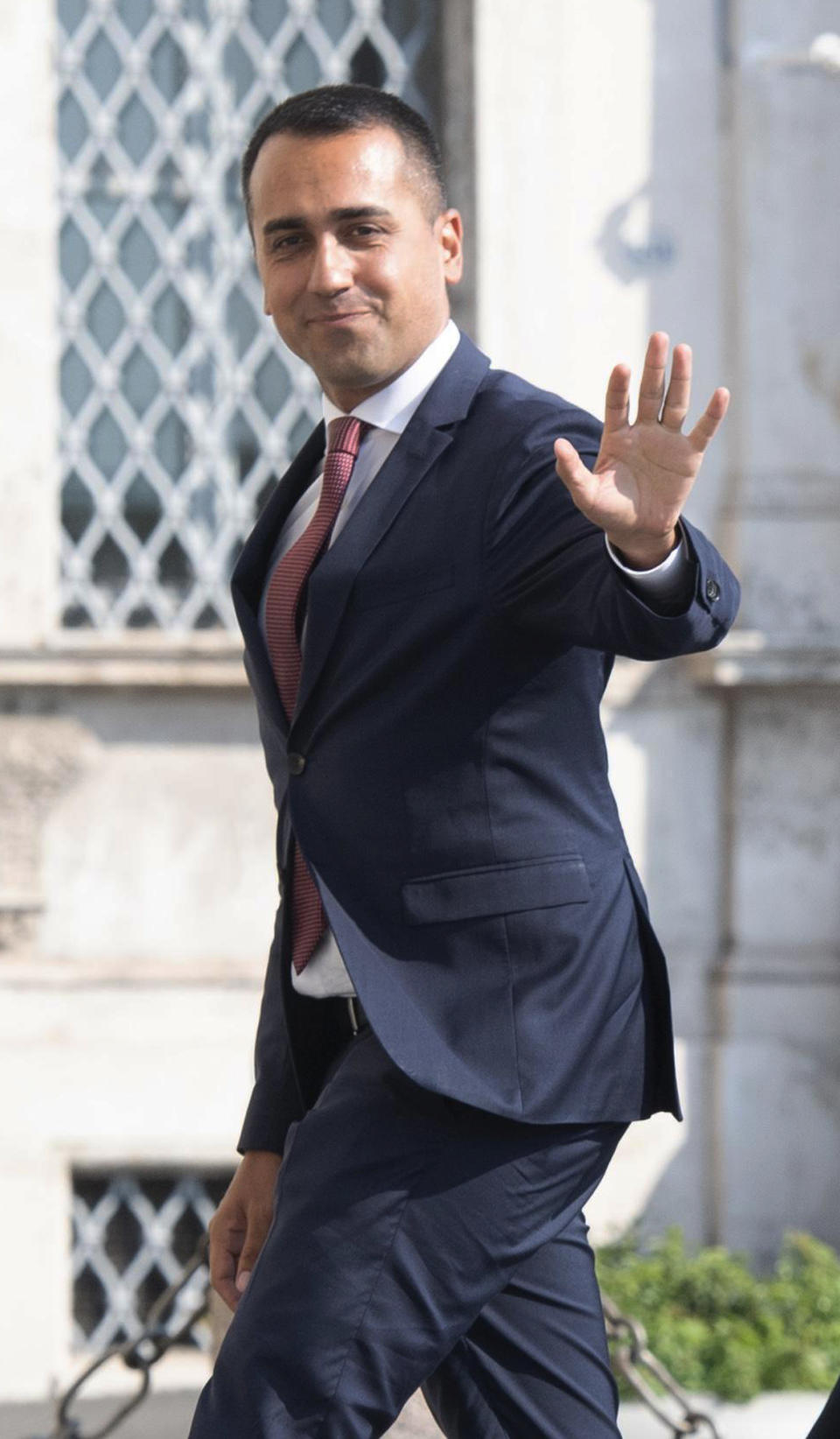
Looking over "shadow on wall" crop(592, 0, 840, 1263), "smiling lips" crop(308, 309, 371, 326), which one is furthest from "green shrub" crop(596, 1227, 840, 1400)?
"smiling lips" crop(308, 309, 371, 326)

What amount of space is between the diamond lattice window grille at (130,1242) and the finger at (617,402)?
16.6ft

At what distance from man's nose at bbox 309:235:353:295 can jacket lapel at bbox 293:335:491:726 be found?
165mm

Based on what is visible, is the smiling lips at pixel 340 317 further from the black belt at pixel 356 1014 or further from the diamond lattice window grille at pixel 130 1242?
the diamond lattice window grille at pixel 130 1242

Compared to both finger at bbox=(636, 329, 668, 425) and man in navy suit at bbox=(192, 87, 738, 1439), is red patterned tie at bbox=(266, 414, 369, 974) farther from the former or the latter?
finger at bbox=(636, 329, 668, 425)

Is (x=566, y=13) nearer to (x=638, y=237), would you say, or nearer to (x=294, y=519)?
(x=638, y=237)

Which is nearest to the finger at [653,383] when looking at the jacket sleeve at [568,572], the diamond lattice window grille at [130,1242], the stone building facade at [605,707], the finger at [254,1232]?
the jacket sleeve at [568,572]

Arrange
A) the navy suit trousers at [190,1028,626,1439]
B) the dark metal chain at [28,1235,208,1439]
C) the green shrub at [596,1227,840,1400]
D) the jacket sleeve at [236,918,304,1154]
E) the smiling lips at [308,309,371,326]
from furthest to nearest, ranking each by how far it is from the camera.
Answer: the green shrub at [596,1227,840,1400]
the dark metal chain at [28,1235,208,1439]
the jacket sleeve at [236,918,304,1154]
the smiling lips at [308,309,371,326]
the navy suit trousers at [190,1028,626,1439]

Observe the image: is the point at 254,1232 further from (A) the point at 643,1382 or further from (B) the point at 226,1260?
(A) the point at 643,1382

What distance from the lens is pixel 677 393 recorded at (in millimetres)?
1984

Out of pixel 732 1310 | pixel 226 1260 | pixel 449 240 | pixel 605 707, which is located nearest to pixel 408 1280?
pixel 226 1260

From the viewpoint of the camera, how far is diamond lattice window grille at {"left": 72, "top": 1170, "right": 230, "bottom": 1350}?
22.0 ft

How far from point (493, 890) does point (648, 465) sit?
50 cm

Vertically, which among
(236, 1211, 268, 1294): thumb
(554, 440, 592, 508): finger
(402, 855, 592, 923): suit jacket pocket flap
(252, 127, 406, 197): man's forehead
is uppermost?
(252, 127, 406, 197): man's forehead

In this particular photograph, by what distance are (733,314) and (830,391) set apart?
0.40 meters
